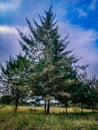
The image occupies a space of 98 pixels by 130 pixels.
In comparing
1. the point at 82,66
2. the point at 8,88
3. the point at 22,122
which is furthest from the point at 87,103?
the point at 22,122

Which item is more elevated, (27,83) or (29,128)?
(27,83)

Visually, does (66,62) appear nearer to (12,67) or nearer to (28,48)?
(28,48)

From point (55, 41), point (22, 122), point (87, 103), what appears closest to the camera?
point (22, 122)

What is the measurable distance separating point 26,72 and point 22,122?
51.2 ft

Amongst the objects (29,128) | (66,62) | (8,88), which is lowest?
(29,128)

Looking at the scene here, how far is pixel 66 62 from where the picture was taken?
31594 mm

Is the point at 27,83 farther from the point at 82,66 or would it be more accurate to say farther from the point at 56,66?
the point at 82,66

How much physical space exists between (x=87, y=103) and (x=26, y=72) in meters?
12.1

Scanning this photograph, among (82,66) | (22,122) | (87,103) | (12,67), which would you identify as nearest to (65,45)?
(82,66)

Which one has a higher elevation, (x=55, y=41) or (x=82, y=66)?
(x=55, y=41)

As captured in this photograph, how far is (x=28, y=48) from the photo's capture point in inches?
1321

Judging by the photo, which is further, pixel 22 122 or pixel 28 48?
pixel 28 48

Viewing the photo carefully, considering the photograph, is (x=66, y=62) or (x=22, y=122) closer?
(x=22, y=122)

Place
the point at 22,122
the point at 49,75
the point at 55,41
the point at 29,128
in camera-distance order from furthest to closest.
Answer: the point at 55,41, the point at 49,75, the point at 22,122, the point at 29,128
